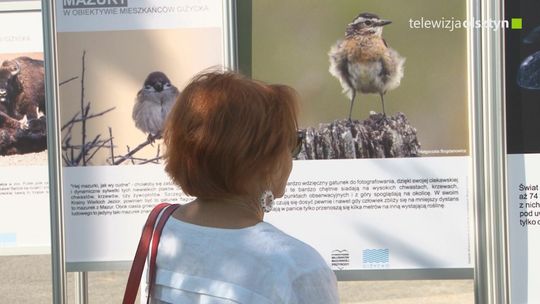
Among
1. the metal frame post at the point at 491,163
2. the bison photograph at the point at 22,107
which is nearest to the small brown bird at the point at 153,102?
the bison photograph at the point at 22,107

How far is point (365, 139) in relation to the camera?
3320 mm

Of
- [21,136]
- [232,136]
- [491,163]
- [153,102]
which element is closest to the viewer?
[232,136]

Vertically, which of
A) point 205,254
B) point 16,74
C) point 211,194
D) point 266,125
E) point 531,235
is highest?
point 16,74

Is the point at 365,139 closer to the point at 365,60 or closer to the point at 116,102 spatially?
the point at 365,60

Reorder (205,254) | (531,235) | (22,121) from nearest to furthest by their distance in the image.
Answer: (205,254)
(531,235)
(22,121)

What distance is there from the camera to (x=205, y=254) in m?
1.59

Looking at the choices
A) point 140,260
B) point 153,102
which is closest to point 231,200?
point 140,260

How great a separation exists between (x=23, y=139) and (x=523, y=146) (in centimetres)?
264

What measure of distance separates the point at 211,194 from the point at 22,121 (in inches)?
110

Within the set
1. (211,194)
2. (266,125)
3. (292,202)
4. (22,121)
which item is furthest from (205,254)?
(22,121)

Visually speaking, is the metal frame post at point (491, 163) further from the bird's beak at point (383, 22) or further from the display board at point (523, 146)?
the bird's beak at point (383, 22)

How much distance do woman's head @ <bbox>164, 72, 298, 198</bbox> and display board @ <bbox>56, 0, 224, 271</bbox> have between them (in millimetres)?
1757

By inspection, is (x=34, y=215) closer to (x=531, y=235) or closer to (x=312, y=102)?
(x=312, y=102)
